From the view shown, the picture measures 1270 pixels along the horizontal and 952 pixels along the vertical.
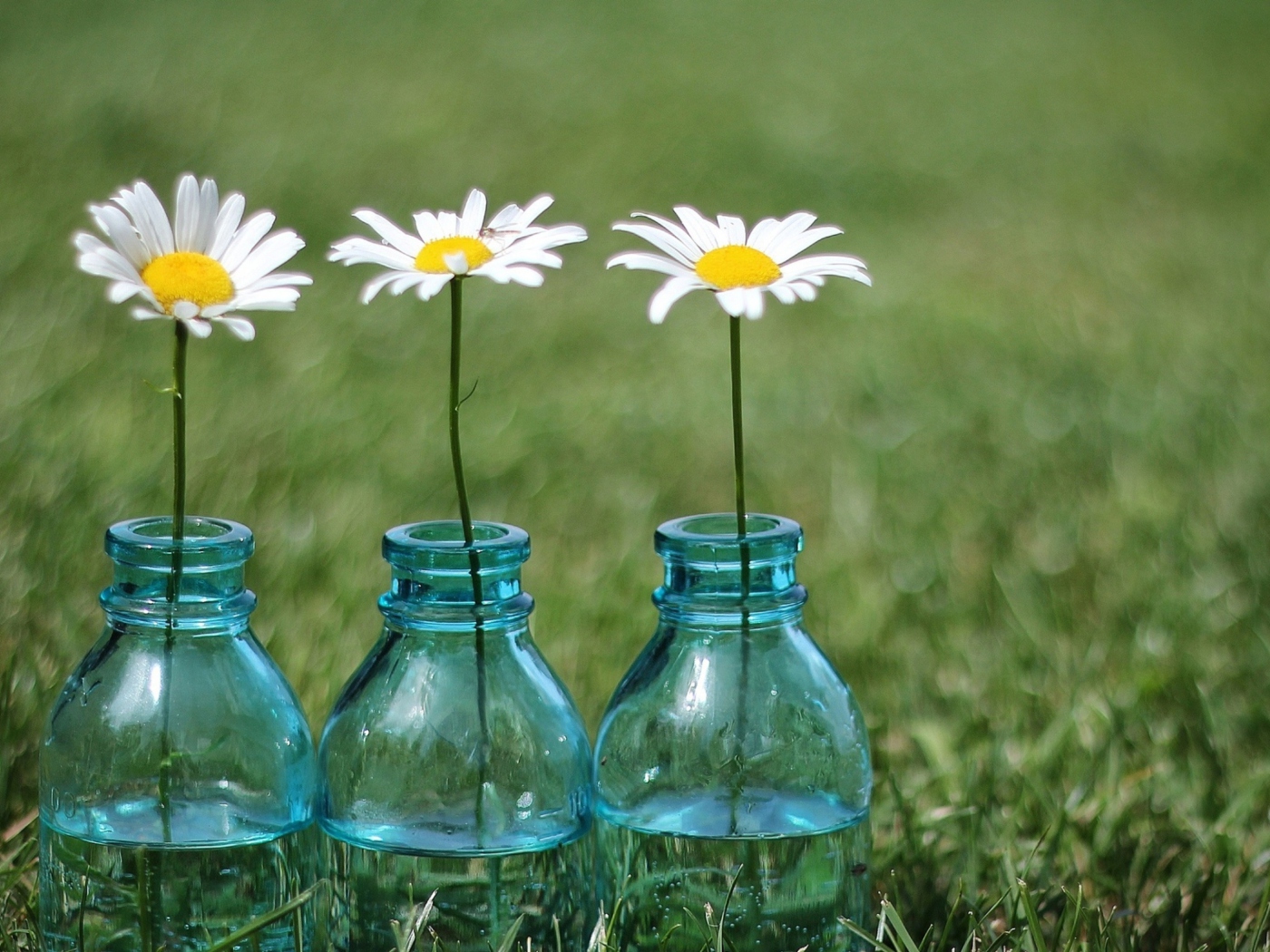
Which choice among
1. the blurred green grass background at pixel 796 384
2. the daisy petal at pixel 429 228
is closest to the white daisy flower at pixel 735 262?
the daisy petal at pixel 429 228

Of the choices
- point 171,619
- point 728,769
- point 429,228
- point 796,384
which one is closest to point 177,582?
point 171,619

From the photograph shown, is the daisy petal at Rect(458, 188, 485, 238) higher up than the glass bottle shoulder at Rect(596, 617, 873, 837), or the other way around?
the daisy petal at Rect(458, 188, 485, 238)

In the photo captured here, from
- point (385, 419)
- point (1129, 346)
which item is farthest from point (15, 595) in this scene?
point (1129, 346)

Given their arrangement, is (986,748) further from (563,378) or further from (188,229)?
(563,378)

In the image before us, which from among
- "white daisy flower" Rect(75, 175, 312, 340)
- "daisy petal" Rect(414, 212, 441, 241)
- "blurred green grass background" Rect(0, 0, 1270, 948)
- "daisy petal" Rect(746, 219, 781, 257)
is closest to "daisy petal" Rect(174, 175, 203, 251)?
"white daisy flower" Rect(75, 175, 312, 340)

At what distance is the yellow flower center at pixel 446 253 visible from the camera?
98 centimetres

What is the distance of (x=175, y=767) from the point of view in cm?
104

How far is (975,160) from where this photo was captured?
5418 mm

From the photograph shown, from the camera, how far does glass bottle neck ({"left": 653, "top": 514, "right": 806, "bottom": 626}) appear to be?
107 cm

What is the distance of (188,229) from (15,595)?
1.15 m

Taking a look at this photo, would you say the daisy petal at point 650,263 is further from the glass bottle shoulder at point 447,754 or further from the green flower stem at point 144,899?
the green flower stem at point 144,899

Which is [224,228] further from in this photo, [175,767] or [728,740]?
[728,740]

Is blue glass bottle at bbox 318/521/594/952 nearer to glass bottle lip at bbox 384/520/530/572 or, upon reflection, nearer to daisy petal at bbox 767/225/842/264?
glass bottle lip at bbox 384/520/530/572

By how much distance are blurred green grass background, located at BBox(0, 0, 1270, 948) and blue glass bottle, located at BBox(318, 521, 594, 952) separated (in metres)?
0.42
